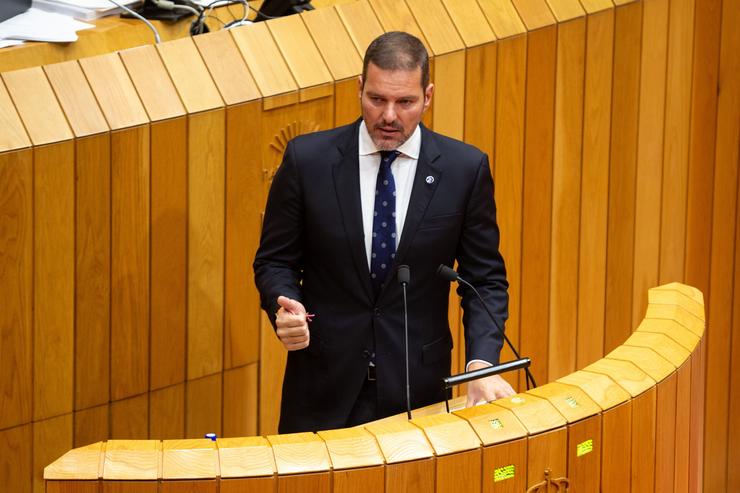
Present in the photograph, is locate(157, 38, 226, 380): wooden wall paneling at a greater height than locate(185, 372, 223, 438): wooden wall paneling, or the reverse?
locate(157, 38, 226, 380): wooden wall paneling

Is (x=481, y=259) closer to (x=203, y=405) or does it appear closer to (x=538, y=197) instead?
(x=203, y=405)

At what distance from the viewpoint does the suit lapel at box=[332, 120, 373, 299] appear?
321 centimetres

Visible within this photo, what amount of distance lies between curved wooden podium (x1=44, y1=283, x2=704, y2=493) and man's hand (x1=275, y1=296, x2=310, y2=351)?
10.8 inches

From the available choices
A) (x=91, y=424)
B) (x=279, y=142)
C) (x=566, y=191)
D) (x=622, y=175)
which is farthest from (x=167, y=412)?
(x=622, y=175)

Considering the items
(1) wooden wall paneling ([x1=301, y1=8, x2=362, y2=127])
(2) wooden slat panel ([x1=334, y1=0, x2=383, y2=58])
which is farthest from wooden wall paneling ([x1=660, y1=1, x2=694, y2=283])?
(1) wooden wall paneling ([x1=301, y1=8, x2=362, y2=127])

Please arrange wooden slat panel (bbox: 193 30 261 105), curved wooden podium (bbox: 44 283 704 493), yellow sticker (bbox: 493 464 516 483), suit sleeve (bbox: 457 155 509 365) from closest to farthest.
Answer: curved wooden podium (bbox: 44 283 704 493)
yellow sticker (bbox: 493 464 516 483)
suit sleeve (bbox: 457 155 509 365)
wooden slat panel (bbox: 193 30 261 105)

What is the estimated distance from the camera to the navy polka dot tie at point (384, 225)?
3227mm

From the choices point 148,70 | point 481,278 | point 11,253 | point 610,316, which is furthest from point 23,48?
point 610,316

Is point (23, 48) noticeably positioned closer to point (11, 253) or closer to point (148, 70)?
point (148, 70)

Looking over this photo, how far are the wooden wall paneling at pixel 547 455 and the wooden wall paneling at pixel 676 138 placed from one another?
6.97 feet

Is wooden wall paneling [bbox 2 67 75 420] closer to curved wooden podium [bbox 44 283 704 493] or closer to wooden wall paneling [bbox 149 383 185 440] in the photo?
wooden wall paneling [bbox 149 383 185 440]

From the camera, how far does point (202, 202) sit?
3740mm

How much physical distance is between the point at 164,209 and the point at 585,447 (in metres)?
1.39

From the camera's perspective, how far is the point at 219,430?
3.92 meters
